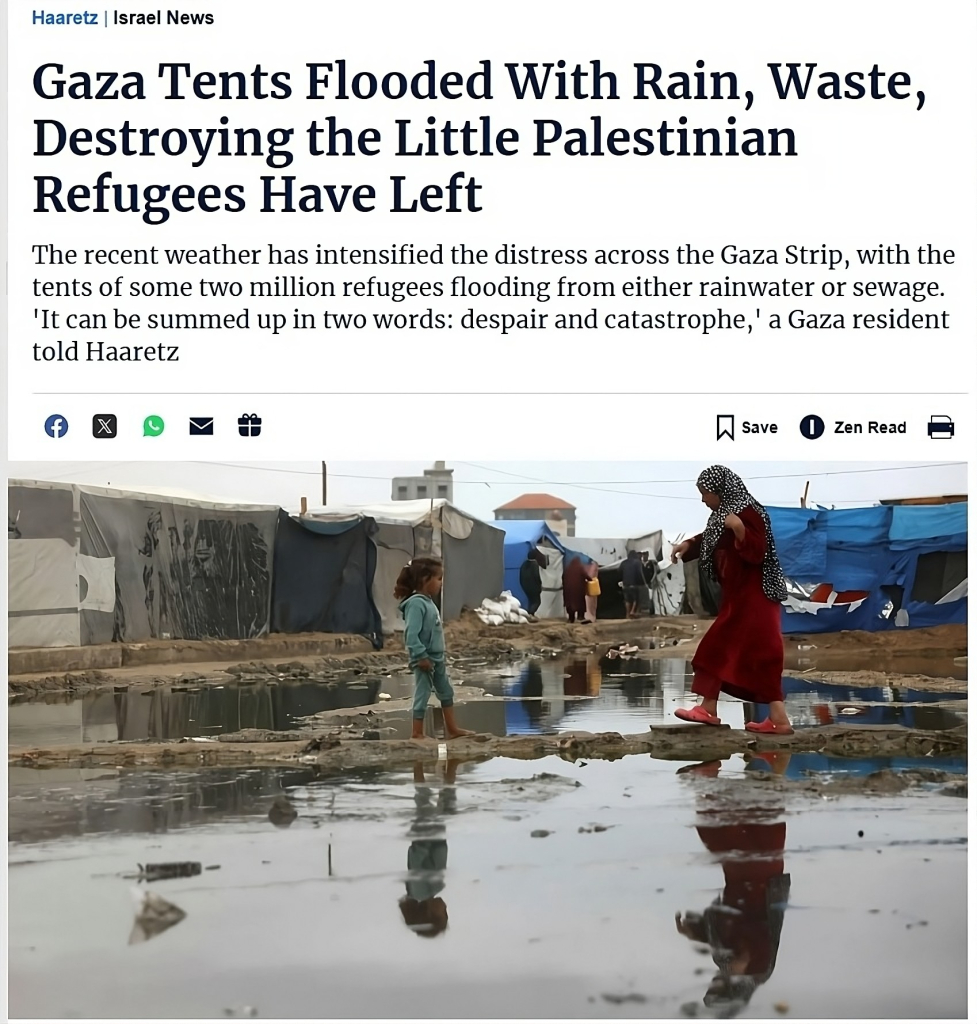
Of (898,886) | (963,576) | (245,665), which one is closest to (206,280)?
(898,886)

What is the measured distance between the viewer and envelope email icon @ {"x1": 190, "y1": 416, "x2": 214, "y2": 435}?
396 cm

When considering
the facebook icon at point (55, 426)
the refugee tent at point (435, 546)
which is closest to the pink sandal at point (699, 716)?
the facebook icon at point (55, 426)

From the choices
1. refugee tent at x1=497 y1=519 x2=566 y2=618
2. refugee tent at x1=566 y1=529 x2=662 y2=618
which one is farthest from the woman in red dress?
refugee tent at x1=566 y1=529 x2=662 y2=618

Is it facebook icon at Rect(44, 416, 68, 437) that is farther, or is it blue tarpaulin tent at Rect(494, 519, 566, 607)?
blue tarpaulin tent at Rect(494, 519, 566, 607)

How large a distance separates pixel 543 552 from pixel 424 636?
14.3 meters

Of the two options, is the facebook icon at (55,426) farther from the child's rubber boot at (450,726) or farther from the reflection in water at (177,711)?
the reflection in water at (177,711)

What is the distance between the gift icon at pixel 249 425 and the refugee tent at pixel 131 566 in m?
6.26

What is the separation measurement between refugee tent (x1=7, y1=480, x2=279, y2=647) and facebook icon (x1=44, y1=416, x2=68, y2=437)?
19.8 feet

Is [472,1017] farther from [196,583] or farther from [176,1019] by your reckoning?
[196,583]

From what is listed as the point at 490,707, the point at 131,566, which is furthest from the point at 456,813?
the point at 131,566

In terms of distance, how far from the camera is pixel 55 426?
3.91 m

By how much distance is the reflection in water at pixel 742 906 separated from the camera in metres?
2.96

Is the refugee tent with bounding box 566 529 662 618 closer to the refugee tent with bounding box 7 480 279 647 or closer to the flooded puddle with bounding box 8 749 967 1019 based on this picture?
the refugee tent with bounding box 7 480 279 647

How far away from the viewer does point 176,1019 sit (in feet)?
9.61
